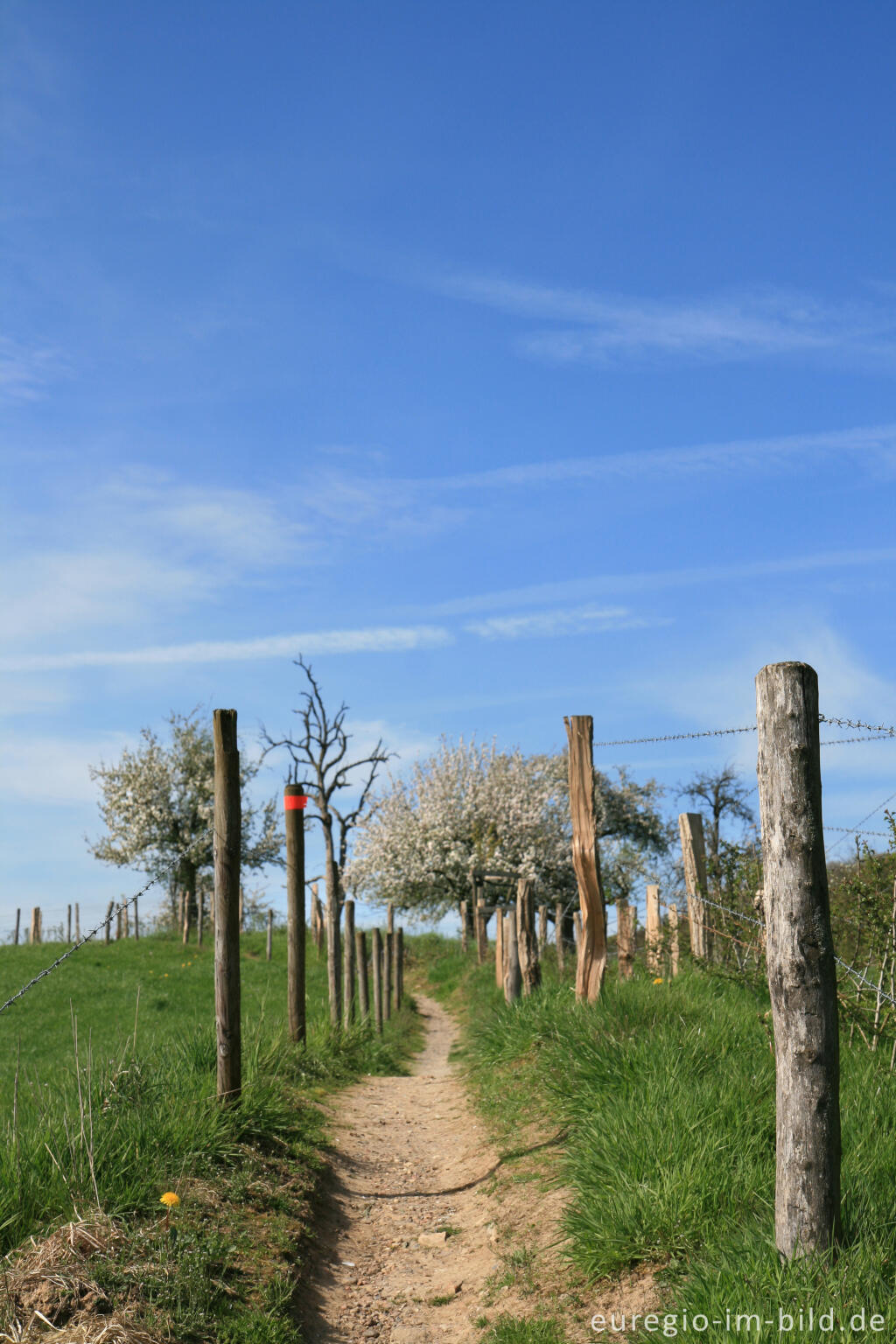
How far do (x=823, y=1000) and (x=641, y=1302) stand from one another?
162cm

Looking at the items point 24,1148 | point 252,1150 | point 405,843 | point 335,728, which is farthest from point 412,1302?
point 405,843

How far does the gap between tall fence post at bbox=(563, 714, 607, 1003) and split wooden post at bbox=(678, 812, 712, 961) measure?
134 centimetres

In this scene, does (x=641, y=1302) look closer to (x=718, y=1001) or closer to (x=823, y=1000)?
(x=823, y=1000)

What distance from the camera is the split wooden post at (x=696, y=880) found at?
10.8 metres

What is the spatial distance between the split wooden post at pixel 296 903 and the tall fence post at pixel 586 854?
9.98ft

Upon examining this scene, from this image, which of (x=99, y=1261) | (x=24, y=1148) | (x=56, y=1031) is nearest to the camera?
(x=99, y=1261)

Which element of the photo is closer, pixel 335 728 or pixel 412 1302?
pixel 412 1302

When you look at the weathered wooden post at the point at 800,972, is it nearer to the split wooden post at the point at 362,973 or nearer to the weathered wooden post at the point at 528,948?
the weathered wooden post at the point at 528,948

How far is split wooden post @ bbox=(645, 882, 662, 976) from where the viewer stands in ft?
36.8

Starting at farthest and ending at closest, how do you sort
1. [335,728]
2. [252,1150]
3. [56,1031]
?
[335,728]
[56,1031]
[252,1150]

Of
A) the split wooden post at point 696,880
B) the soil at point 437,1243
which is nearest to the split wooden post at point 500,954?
the split wooden post at point 696,880

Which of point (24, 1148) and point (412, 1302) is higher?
point (24, 1148)

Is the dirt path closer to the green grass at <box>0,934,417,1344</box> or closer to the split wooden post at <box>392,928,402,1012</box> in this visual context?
the green grass at <box>0,934,417,1344</box>

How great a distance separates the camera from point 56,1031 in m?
17.4
